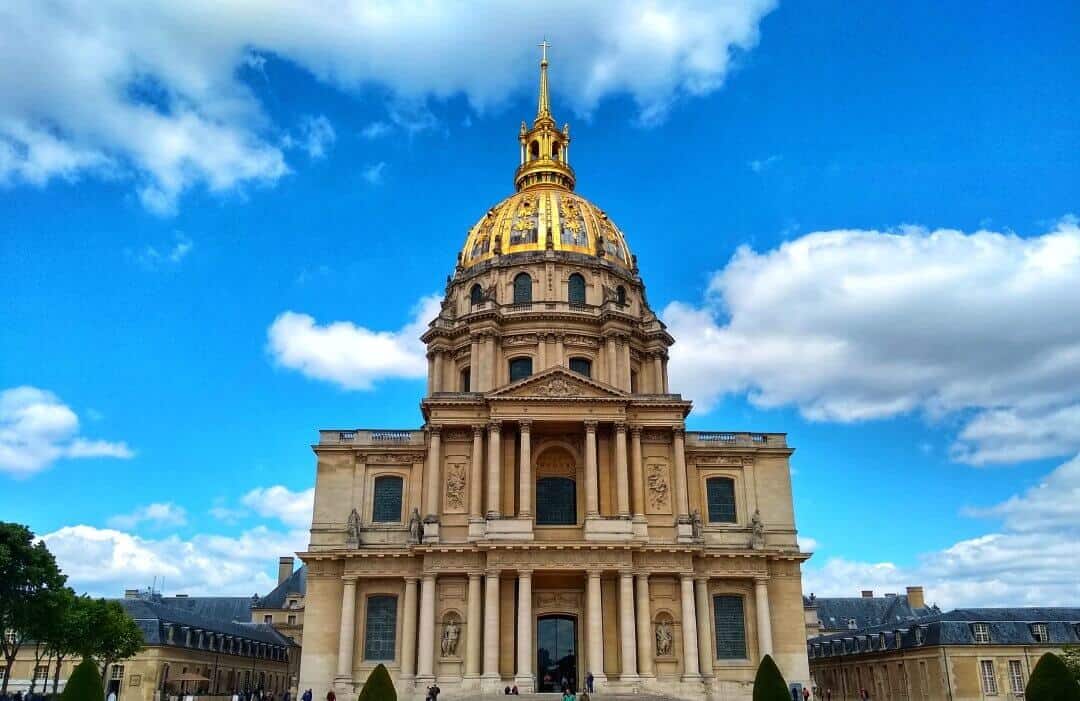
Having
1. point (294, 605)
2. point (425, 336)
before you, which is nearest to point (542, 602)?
point (425, 336)

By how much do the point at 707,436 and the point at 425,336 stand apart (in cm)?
1890

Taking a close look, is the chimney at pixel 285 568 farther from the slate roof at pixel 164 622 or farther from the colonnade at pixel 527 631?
the colonnade at pixel 527 631

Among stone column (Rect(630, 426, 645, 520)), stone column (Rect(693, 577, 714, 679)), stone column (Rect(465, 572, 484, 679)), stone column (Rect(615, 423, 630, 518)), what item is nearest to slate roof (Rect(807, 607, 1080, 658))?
stone column (Rect(693, 577, 714, 679))

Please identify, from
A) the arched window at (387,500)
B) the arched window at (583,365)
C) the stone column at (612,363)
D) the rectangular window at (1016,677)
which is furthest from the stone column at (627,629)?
the rectangular window at (1016,677)

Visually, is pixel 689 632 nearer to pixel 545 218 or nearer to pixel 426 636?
pixel 426 636

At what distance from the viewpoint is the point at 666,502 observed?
149ft

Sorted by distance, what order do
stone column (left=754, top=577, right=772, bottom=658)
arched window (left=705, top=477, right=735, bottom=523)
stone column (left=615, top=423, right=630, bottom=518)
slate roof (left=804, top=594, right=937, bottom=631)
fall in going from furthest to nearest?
slate roof (left=804, top=594, right=937, bottom=631) → arched window (left=705, top=477, right=735, bottom=523) → stone column (left=615, top=423, right=630, bottom=518) → stone column (left=754, top=577, right=772, bottom=658)

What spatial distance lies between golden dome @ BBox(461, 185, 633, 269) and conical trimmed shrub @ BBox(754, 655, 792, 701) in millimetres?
34032

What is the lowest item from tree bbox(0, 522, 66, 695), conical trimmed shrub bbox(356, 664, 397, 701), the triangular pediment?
conical trimmed shrub bbox(356, 664, 397, 701)

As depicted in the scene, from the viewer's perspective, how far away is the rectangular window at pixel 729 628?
145 feet

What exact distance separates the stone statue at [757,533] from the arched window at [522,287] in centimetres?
1898

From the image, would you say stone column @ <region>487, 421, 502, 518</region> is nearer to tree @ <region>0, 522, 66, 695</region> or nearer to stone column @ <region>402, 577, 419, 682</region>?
stone column @ <region>402, 577, 419, 682</region>

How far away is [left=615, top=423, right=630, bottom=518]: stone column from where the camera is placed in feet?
144

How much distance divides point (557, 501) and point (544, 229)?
1917 centimetres
